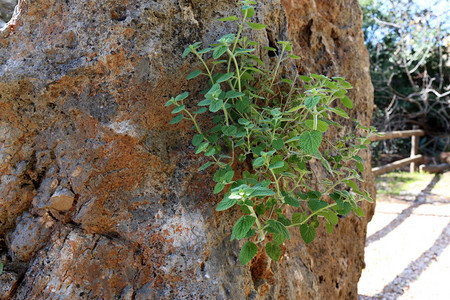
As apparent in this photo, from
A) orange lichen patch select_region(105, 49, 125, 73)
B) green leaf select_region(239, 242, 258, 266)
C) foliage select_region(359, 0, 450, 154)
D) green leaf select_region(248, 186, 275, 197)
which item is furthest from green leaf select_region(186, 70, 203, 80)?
foliage select_region(359, 0, 450, 154)

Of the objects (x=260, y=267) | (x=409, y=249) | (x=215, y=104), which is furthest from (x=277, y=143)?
(x=409, y=249)

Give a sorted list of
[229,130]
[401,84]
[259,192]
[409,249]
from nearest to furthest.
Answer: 1. [259,192]
2. [229,130]
3. [409,249]
4. [401,84]

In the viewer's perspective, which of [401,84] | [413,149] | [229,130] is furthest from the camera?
[401,84]

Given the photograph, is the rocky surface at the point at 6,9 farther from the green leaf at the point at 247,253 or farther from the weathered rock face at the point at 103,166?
the green leaf at the point at 247,253

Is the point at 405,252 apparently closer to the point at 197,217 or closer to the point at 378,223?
the point at 378,223

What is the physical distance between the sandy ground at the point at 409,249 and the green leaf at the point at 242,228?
247 centimetres

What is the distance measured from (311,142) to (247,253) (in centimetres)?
38

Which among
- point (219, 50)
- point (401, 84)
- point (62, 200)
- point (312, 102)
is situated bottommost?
point (401, 84)

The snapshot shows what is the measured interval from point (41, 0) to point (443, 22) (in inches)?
300

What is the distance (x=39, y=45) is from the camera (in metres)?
1.35

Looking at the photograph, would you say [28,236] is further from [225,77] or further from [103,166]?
[225,77]

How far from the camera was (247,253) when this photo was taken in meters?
1.18

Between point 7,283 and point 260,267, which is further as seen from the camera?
point 260,267

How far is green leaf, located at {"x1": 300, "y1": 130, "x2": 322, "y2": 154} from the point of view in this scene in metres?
1.11
